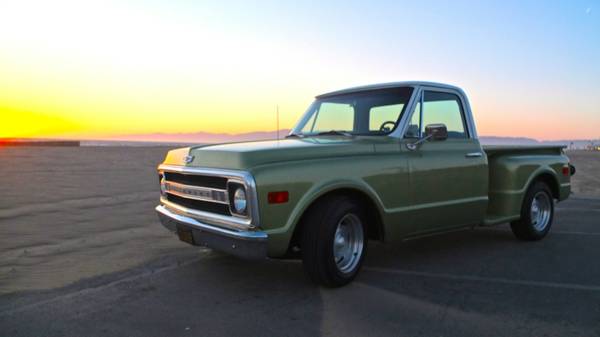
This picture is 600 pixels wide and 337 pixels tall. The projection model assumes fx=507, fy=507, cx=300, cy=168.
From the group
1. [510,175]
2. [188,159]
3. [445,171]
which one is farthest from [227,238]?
[510,175]

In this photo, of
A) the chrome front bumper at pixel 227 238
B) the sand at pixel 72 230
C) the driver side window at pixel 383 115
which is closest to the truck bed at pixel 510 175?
the driver side window at pixel 383 115

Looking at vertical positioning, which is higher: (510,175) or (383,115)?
(383,115)

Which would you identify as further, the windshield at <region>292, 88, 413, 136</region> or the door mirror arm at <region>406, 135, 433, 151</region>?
the windshield at <region>292, 88, 413, 136</region>

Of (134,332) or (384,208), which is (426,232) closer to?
(384,208)

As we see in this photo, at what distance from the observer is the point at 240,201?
409 centimetres

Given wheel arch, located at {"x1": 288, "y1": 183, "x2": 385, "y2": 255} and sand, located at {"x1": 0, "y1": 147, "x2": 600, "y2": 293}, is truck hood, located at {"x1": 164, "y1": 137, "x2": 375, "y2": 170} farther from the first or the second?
sand, located at {"x1": 0, "y1": 147, "x2": 600, "y2": 293}

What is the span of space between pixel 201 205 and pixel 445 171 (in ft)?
8.61

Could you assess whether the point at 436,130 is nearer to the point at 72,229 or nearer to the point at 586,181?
the point at 72,229

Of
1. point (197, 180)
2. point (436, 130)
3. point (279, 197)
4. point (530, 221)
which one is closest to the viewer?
point (279, 197)

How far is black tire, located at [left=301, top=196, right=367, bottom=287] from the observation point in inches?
168

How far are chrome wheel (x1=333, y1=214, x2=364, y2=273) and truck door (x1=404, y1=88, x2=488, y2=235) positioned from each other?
694mm

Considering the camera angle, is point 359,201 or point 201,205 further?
point 359,201

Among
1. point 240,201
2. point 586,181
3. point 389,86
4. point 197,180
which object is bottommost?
point 586,181

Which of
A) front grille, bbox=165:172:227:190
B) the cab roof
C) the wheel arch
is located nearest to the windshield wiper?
the cab roof
